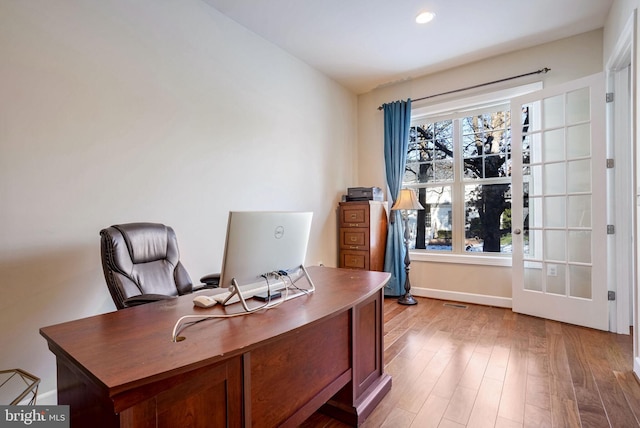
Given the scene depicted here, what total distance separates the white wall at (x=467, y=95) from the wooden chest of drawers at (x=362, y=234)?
53 centimetres

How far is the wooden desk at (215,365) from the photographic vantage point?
2.65 feet

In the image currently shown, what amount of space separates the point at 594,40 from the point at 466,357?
3294 millimetres

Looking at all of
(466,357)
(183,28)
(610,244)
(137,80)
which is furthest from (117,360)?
(610,244)

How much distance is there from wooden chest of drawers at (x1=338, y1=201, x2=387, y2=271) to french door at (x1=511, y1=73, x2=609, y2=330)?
147 centimetres

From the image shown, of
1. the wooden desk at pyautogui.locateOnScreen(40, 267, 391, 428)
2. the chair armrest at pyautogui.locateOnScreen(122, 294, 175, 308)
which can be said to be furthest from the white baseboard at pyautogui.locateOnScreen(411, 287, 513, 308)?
the chair armrest at pyautogui.locateOnScreen(122, 294, 175, 308)

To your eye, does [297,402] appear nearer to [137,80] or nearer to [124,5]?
[137,80]

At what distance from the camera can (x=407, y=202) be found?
373 cm

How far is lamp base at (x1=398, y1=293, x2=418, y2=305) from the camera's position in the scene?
3.75 metres

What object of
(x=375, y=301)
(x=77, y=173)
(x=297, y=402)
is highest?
(x=77, y=173)

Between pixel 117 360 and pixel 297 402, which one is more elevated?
pixel 117 360

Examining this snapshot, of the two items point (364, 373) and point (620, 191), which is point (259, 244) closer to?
point (364, 373)

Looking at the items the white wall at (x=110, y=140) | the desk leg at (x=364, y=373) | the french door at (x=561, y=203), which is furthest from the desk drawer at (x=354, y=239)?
the desk leg at (x=364, y=373)

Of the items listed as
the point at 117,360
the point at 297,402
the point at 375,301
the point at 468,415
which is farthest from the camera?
the point at 375,301

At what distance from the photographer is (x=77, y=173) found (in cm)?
190
